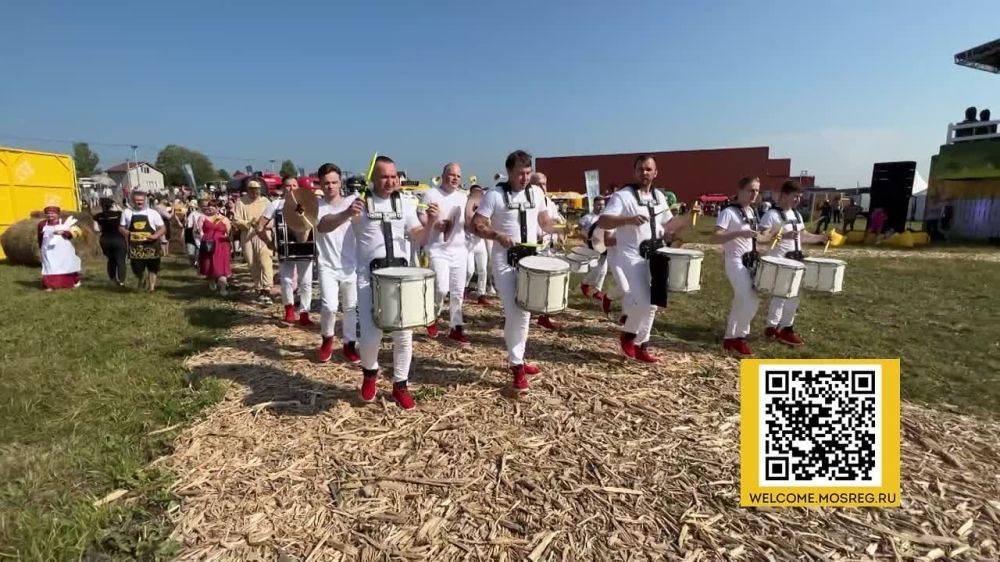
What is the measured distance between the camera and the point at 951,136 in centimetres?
2469

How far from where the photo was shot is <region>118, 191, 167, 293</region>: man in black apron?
1012 centimetres

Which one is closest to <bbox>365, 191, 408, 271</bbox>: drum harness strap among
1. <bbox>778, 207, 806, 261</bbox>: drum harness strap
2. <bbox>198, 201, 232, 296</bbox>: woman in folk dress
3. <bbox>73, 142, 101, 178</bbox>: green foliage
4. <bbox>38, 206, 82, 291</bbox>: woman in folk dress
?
<bbox>778, 207, 806, 261</bbox>: drum harness strap

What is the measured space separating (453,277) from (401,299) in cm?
319

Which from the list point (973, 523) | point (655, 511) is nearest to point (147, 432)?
point (655, 511)

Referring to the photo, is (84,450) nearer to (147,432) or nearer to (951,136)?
(147,432)

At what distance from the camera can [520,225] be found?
5.18 metres

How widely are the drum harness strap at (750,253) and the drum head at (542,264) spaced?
2.92 meters

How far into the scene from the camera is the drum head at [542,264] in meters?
4.66

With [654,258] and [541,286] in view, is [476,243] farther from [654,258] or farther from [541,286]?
[541,286]

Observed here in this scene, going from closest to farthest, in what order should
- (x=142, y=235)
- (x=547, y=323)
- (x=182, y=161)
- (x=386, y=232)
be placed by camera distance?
1. (x=386, y=232)
2. (x=547, y=323)
3. (x=142, y=235)
4. (x=182, y=161)

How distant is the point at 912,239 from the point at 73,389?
2759 centimetres

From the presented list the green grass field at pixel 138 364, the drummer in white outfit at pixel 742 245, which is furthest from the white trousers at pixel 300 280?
the drummer in white outfit at pixel 742 245

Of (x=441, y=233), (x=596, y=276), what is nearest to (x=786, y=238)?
(x=596, y=276)

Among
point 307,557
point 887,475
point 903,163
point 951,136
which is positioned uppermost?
point 951,136
